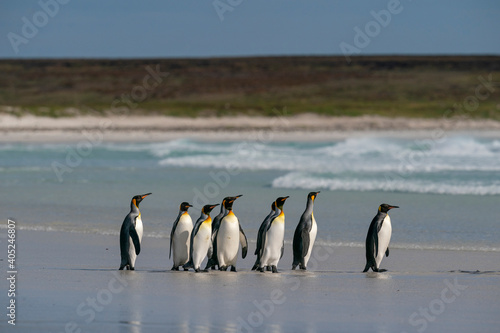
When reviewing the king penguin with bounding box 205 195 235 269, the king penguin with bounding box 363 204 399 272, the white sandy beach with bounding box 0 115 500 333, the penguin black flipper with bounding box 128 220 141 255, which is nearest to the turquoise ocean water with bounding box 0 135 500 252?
the white sandy beach with bounding box 0 115 500 333

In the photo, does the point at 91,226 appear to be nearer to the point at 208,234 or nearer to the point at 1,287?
the point at 208,234

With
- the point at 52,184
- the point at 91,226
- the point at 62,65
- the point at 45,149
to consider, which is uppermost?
the point at 62,65

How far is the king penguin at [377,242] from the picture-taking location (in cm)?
682

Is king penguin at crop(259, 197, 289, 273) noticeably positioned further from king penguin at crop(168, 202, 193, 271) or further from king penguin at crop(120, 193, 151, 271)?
king penguin at crop(120, 193, 151, 271)

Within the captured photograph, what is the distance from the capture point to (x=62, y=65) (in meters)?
58.7

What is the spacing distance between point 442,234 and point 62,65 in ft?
172

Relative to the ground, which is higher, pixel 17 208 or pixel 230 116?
pixel 230 116

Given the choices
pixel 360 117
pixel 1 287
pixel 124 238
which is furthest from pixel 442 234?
pixel 360 117

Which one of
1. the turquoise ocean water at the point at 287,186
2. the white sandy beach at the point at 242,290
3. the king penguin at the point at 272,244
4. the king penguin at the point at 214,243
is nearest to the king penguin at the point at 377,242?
the white sandy beach at the point at 242,290

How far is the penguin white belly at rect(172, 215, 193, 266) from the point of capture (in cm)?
704

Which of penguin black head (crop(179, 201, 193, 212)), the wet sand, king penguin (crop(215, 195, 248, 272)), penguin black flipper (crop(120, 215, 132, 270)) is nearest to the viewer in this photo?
the wet sand

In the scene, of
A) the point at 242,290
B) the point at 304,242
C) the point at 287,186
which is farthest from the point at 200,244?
the point at 287,186

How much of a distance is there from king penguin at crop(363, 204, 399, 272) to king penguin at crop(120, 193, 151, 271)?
1.73 metres

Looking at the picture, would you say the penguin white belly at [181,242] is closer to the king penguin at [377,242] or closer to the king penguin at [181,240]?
the king penguin at [181,240]
